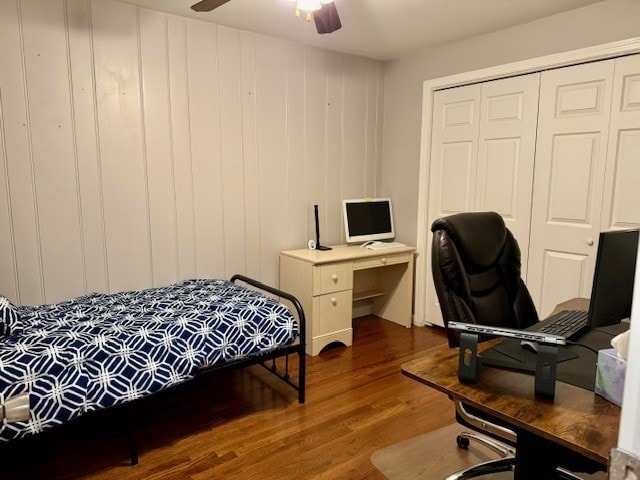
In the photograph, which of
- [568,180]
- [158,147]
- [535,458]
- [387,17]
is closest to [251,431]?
[535,458]

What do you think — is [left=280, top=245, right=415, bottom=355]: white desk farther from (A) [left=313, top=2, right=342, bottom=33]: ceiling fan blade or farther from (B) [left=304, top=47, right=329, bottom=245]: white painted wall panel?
(A) [left=313, top=2, right=342, bottom=33]: ceiling fan blade

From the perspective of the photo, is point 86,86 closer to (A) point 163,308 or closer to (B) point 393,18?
(A) point 163,308

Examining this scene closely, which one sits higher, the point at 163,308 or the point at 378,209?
the point at 378,209

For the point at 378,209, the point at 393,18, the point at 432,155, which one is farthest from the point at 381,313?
the point at 393,18

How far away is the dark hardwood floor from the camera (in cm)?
199

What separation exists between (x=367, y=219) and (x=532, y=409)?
2.96m

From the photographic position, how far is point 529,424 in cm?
98

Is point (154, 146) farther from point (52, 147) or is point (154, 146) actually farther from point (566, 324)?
point (566, 324)

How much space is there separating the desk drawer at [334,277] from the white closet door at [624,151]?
1760 mm

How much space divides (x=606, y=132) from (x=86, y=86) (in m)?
3.20

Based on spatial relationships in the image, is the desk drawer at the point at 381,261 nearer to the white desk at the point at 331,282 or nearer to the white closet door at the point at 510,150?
the white desk at the point at 331,282

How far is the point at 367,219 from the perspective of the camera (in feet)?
12.9

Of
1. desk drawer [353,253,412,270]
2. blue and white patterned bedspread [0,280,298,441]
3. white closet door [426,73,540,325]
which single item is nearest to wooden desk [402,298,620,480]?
blue and white patterned bedspread [0,280,298,441]

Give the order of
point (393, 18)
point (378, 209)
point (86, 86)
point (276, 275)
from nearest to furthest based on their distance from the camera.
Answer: point (86, 86) < point (393, 18) < point (276, 275) < point (378, 209)
